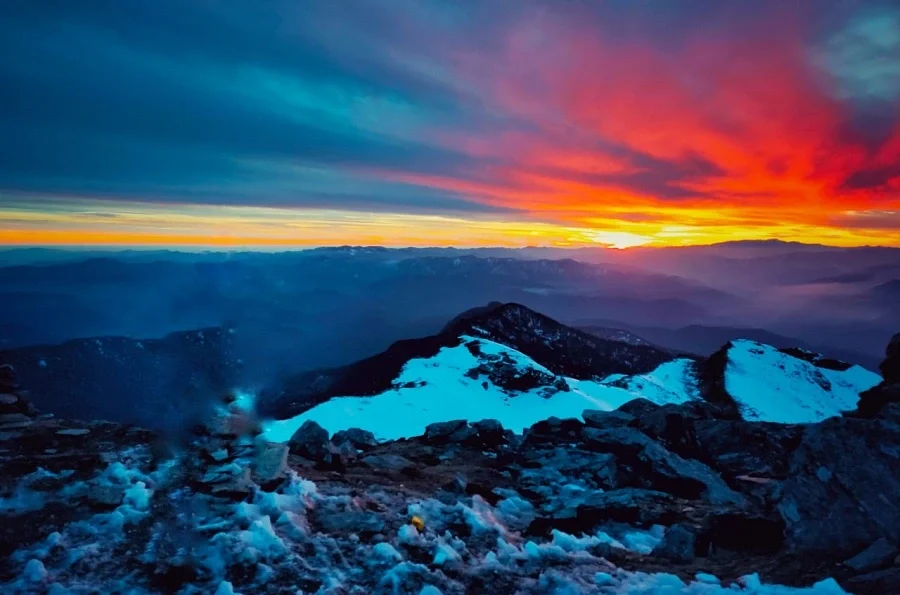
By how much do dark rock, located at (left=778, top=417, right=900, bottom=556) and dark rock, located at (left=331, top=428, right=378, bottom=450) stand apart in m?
20.4

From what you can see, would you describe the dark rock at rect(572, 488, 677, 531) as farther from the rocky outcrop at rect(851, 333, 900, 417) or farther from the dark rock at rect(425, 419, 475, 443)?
the dark rock at rect(425, 419, 475, 443)

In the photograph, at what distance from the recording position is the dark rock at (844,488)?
447 inches

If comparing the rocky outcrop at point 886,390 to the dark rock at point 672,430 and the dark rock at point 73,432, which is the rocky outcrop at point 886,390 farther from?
the dark rock at point 73,432

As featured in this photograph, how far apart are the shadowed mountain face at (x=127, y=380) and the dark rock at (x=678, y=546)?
1545 cm

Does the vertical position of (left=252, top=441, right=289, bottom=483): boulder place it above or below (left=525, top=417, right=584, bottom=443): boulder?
above

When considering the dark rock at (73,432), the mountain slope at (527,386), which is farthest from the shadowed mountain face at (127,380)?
the mountain slope at (527,386)

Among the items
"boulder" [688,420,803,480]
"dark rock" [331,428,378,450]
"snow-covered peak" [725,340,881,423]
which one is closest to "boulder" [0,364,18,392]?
"dark rock" [331,428,378,450]

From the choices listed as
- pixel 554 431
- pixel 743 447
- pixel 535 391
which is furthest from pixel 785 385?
pixel 554 431

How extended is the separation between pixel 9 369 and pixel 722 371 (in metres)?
124

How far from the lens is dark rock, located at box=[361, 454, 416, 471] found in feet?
69.3

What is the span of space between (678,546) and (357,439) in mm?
19452

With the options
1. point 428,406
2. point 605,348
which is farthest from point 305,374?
point 428,406

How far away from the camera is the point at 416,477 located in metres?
20.0

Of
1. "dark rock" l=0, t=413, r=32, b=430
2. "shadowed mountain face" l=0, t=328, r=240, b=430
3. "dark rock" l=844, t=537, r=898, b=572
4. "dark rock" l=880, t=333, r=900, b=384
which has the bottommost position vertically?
"shadowed mountain face" l=0, t=328, r=240, b=430
